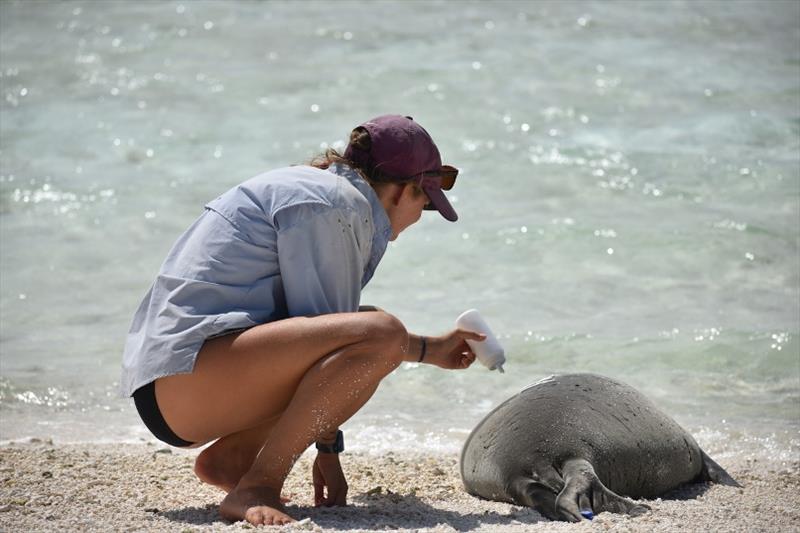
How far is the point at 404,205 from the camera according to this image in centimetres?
345

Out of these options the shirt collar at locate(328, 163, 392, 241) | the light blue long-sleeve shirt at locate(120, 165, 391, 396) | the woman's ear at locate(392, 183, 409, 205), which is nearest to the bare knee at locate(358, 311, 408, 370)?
the light blue long-sleeve shirt at locate(120, 165, 391, 396)

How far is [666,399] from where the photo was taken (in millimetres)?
5477

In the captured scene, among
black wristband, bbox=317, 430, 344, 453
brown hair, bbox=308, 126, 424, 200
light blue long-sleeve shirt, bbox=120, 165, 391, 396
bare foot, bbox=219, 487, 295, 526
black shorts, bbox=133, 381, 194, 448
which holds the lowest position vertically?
bare foot, bbox=219, 487, 295, 526

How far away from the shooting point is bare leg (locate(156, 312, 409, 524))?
10.3ft

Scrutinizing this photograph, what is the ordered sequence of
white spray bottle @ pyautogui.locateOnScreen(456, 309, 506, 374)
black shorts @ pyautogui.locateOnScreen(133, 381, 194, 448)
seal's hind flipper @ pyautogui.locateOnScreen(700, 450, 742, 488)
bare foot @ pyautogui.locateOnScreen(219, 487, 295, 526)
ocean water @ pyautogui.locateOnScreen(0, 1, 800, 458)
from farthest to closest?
ocean water @ pyautogui.locateOnScreen(0, 1, 800, 458), seal's hind flipper @ pyautogui.locateOnScreen(700, 450, 742, 488), white spray bottle @ pyautogui.locateOnScreen(456, 309, 506, 374), black shorts @ pyautogui.locateOnScreen(133, 381, 194, 448), bare foot @ pyautogui.locateOnScreen(219, 487, 295, 526)

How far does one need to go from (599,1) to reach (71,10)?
21.3 feet

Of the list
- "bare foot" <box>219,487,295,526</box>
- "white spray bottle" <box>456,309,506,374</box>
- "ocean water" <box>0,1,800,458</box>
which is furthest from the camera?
"ocean water" <box>0,1,800,458</box>

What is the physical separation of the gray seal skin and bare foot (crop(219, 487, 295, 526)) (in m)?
0.85

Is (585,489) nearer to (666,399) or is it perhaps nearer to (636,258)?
(666,399)

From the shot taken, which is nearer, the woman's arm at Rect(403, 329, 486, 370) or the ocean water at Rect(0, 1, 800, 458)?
the woman's arm at Rect(403, 329, 486, 370)

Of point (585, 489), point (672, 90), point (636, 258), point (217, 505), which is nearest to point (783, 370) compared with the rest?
point (636, 258)

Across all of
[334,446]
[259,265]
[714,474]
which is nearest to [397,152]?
[259,265]

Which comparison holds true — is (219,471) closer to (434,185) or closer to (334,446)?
(334,446)

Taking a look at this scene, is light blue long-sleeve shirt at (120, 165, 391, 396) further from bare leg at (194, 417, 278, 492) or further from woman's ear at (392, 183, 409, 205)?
bare leg at (194, 417, 278, 492)
